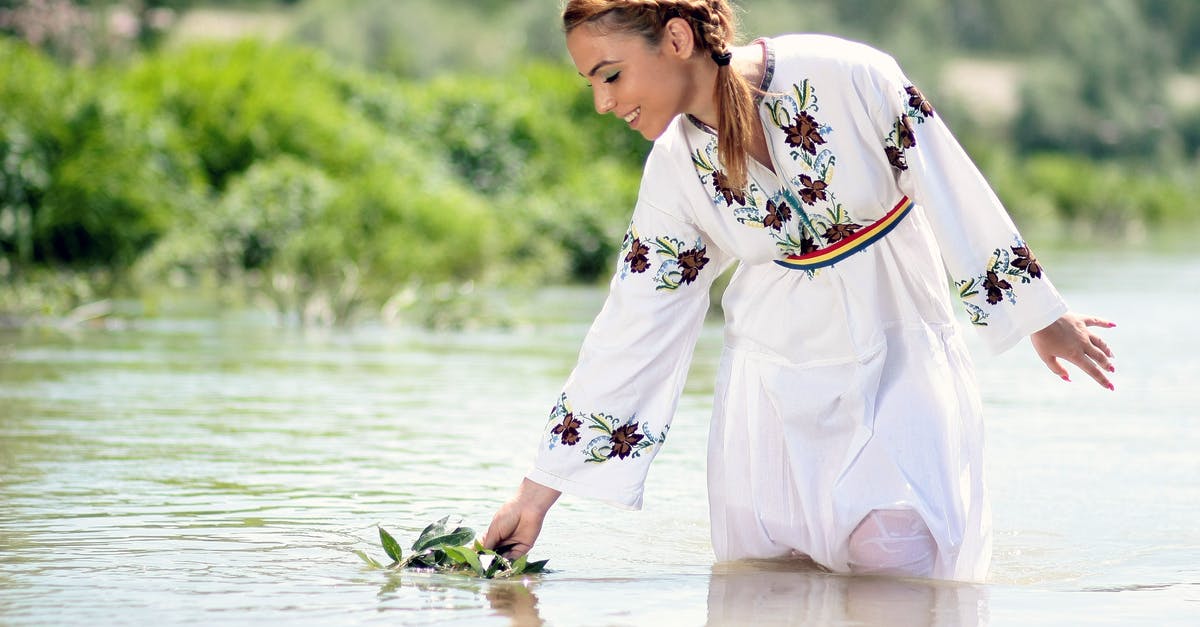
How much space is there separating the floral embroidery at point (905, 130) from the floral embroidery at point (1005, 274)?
0.83 ft

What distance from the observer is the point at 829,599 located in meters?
3.55

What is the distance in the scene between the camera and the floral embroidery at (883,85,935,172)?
11.8ft

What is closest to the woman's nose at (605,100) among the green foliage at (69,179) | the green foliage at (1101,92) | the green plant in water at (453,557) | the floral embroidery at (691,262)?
the floral embroidery at (691,262)

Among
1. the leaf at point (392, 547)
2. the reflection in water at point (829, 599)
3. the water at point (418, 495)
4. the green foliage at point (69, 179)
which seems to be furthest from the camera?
the green foliage at point (69, 179)

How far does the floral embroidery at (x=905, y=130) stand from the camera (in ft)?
11.8

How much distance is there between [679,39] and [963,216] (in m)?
0.65

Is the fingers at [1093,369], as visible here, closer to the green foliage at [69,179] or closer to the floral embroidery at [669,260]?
the floral embroidery at [669,260]

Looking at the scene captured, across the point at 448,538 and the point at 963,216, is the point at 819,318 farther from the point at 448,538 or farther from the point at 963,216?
the point at 448,538

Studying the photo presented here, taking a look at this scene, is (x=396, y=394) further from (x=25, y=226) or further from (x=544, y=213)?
(x=544, y=213)

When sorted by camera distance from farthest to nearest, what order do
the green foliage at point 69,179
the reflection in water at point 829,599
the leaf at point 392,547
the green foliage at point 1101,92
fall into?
the green foliage at point 1101,92
the green foliage at point 69,179
the leaf at point 392,547
the reflection in water at point 829,599

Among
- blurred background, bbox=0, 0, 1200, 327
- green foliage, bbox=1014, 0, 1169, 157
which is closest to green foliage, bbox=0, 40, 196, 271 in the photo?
blurred background, bbox=0, 0, 1200, 327

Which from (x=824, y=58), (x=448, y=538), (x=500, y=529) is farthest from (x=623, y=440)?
(x=824, y=58)

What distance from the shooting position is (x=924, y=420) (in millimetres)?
3678

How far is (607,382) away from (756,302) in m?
0.34
